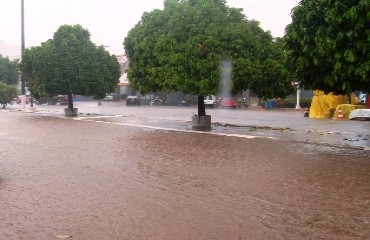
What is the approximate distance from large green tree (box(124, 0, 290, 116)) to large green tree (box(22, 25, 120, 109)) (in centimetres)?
986

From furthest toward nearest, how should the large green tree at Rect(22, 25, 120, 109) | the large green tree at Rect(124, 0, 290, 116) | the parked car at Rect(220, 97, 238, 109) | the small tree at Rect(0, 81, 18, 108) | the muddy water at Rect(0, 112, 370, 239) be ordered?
1. the parked car at Rect(220, 97, 238, 109)
2. the small tree at Rect(0, 81, 18, 108)
3. the large green tree at Rect(22, 25, 120, 109)
4. the large green tree at Rect(124, 0, 290, 116)
5. the muddy water at Rect(0, 112, 370, 239)

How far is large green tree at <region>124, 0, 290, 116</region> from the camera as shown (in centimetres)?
1777

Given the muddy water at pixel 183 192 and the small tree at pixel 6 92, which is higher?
the small tree at pixel 6 92

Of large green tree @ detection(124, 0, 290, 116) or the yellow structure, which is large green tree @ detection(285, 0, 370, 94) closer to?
large green tree @ detection(124, 0, 290, 116)

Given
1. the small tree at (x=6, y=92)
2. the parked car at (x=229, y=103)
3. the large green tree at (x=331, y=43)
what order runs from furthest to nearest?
the parked car at (x=229, y=103) < the small tree at (x=6, y=92) < the large green tree at (x=331, y=43)

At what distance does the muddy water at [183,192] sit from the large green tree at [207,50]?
512cm

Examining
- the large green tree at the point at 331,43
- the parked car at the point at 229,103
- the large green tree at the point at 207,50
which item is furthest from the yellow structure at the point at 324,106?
the large green tree at the point at 331,43

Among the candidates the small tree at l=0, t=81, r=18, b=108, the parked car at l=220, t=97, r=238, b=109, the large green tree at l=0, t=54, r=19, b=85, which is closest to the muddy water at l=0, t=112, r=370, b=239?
the parked car at l=220, t=97, r=238, b=109

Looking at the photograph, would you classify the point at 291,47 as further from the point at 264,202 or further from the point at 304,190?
the point at 264,202

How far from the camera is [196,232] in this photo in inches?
210

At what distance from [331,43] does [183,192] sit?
19.2ft

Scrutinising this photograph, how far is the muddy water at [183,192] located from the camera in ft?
18.0

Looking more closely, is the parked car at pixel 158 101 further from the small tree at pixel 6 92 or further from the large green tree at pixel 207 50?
the large green tree at pixel 207 50

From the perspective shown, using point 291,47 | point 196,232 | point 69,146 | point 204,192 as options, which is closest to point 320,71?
point 291,47
